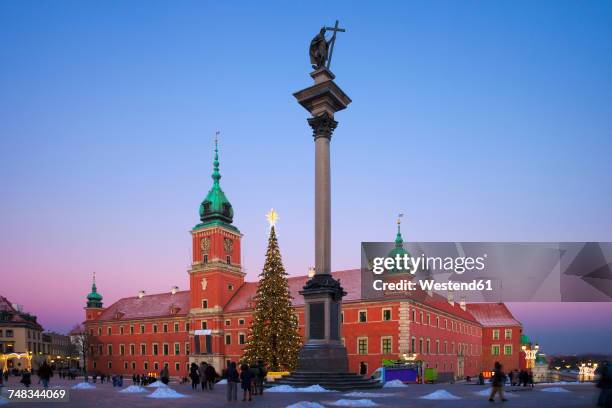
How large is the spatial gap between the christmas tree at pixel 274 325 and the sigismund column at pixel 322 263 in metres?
17.8

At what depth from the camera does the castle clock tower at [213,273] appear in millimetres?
73500

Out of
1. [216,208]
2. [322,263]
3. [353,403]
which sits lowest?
[353,403]

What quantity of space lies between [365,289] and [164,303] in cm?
3676

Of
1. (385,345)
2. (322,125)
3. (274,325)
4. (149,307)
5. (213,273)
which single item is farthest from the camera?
(149,307)

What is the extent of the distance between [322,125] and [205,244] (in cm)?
5257

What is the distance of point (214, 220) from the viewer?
77000 millimetres

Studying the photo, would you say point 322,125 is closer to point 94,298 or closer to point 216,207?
point 216,207

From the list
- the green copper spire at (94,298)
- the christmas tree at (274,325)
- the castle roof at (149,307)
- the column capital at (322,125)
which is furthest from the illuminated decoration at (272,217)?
the green copper spire at (94,298)

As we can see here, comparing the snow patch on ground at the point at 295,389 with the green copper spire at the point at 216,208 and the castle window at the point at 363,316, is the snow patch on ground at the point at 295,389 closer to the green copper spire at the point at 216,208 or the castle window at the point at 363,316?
the castle window at the point at 363,316

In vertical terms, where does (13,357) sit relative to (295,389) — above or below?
below

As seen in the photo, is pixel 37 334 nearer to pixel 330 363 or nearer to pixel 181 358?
pixel 181 358

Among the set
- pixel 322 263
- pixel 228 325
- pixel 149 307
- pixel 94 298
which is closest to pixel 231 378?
pixel 322 263

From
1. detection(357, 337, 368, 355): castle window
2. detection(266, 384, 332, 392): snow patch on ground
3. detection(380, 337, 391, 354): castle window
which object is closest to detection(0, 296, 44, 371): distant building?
detection(357, 337, 368, 355): castle window

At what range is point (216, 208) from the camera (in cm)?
7750
